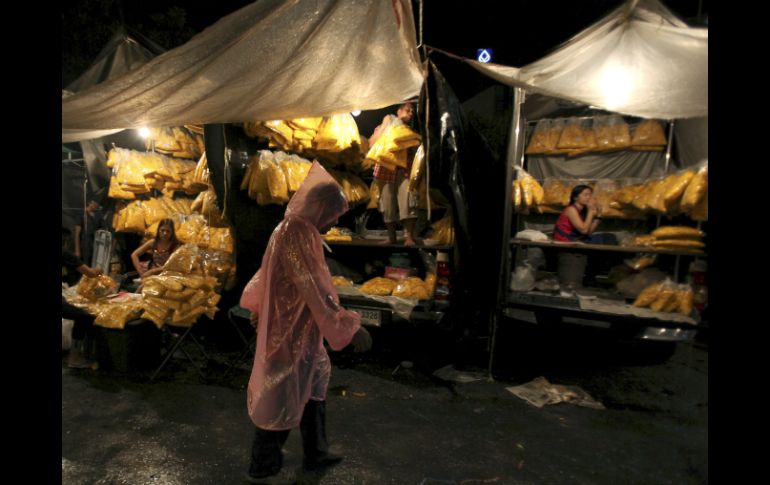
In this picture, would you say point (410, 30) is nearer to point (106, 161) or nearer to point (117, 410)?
point (117, 410)

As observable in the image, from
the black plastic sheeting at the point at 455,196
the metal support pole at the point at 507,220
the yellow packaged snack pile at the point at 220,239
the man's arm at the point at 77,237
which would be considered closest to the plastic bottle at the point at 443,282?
the black plastic sheeting at the point at 455,196

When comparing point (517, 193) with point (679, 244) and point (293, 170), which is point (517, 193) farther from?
point (293, 170)

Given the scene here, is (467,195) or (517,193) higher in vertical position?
(517,193)

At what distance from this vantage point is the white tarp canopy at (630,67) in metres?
3.10

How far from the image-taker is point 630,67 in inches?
139

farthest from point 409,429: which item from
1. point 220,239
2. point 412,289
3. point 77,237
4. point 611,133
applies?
point 77,237

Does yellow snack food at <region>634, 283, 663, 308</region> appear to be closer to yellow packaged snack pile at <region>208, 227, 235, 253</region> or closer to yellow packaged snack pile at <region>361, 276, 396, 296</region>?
yellow packaged snack pile at <region>361, 276, 396, 296</region>

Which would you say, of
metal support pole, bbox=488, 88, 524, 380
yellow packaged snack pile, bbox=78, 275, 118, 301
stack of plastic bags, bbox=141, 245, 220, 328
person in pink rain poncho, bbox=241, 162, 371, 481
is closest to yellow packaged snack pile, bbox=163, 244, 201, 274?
stack of plastic bags, bbox=141, 245, 220, 328

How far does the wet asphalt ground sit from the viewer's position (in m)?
2.84

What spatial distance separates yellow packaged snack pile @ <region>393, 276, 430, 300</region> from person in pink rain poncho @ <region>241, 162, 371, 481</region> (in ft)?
6.77

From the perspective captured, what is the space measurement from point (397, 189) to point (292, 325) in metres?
2.88

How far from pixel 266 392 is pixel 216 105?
2311 millimetres
